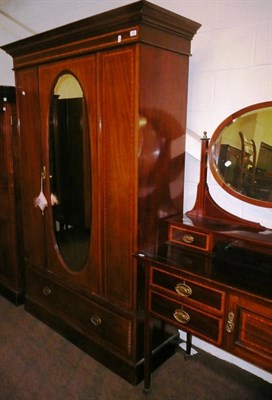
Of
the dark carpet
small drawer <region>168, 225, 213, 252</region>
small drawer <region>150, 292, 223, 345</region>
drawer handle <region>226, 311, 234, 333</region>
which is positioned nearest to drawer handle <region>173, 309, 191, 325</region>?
small drawer <region>150, 292, 223, 345</region>

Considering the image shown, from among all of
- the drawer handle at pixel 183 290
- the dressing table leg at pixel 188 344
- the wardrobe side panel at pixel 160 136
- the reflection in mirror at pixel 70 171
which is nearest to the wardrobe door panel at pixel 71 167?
the reflection in mirror at pixel 70 171

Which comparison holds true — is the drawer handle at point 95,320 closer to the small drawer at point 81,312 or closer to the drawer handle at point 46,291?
the small drawer at point 81,312

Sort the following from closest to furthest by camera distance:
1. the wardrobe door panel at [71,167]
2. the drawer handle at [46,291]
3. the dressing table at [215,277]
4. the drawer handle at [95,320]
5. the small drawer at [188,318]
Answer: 1. the dressing table at [215,277]
2. the small drawer at [188,318]
3. the wardrobe door panel at [71,167]
4. the drawer handle at [95,320]
5. the drawer handle at [46,291]

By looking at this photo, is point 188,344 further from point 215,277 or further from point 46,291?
point 46,291

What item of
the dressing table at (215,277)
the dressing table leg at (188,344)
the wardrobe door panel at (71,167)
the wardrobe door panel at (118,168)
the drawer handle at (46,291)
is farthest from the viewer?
the drawer handle at (46,291)

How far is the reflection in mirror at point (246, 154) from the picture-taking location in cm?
156

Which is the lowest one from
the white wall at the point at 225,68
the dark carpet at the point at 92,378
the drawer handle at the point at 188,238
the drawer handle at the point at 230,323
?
the dark carpet at the point at 92,378

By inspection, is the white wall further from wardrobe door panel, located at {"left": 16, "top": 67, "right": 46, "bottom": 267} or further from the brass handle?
wardrobe door panel, located at {"left": 16, "top": 67, "right": 46, "bottom": 267}

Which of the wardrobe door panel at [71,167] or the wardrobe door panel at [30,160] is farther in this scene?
the wardrobe door panel at [30,160]

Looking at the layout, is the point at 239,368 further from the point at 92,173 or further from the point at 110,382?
the point at 92,173

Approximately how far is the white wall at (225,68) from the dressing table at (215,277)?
0.13 metres

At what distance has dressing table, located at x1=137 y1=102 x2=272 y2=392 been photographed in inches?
49.2

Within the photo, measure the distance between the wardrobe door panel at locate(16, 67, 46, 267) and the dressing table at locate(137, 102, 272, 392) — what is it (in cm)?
95

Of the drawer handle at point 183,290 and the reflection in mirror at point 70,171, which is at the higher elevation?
the reflection in mirror at point 70,171
